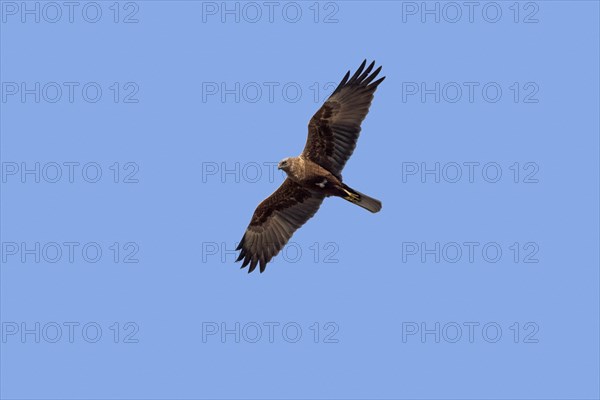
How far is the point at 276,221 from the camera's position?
1959 centimetres

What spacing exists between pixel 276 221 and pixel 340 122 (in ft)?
8.36

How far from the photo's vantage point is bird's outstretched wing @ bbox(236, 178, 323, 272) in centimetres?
1928

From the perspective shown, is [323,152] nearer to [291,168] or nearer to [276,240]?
[291,168]

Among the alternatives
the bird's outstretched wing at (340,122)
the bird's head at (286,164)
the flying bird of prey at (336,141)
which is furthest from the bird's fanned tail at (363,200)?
the bird's head at (286,164)

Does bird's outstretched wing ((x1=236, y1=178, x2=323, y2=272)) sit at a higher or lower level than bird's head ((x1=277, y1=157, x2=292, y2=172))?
lower

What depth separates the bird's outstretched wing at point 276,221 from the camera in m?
19.3

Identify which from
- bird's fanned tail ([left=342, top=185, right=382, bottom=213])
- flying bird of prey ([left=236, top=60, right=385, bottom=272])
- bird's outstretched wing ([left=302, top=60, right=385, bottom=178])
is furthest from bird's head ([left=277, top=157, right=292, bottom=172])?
bird's fanned tail ([left=342, top=185, right=382, bottom=213])

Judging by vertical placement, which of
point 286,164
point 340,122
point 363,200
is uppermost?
point 340,122

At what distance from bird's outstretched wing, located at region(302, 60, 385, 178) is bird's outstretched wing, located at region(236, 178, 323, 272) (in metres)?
1.11

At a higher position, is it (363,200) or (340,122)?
(340,122)

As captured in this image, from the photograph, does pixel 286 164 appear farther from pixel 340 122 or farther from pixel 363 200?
pixel 363 200

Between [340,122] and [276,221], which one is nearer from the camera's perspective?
[340,122]

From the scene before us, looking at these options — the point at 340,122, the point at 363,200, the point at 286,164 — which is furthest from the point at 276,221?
the point at 340,122

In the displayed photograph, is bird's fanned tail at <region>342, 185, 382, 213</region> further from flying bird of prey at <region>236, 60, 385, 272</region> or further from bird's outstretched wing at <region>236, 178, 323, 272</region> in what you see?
bird's outstretched wing at <region>236, 178, 323, 272</region>
